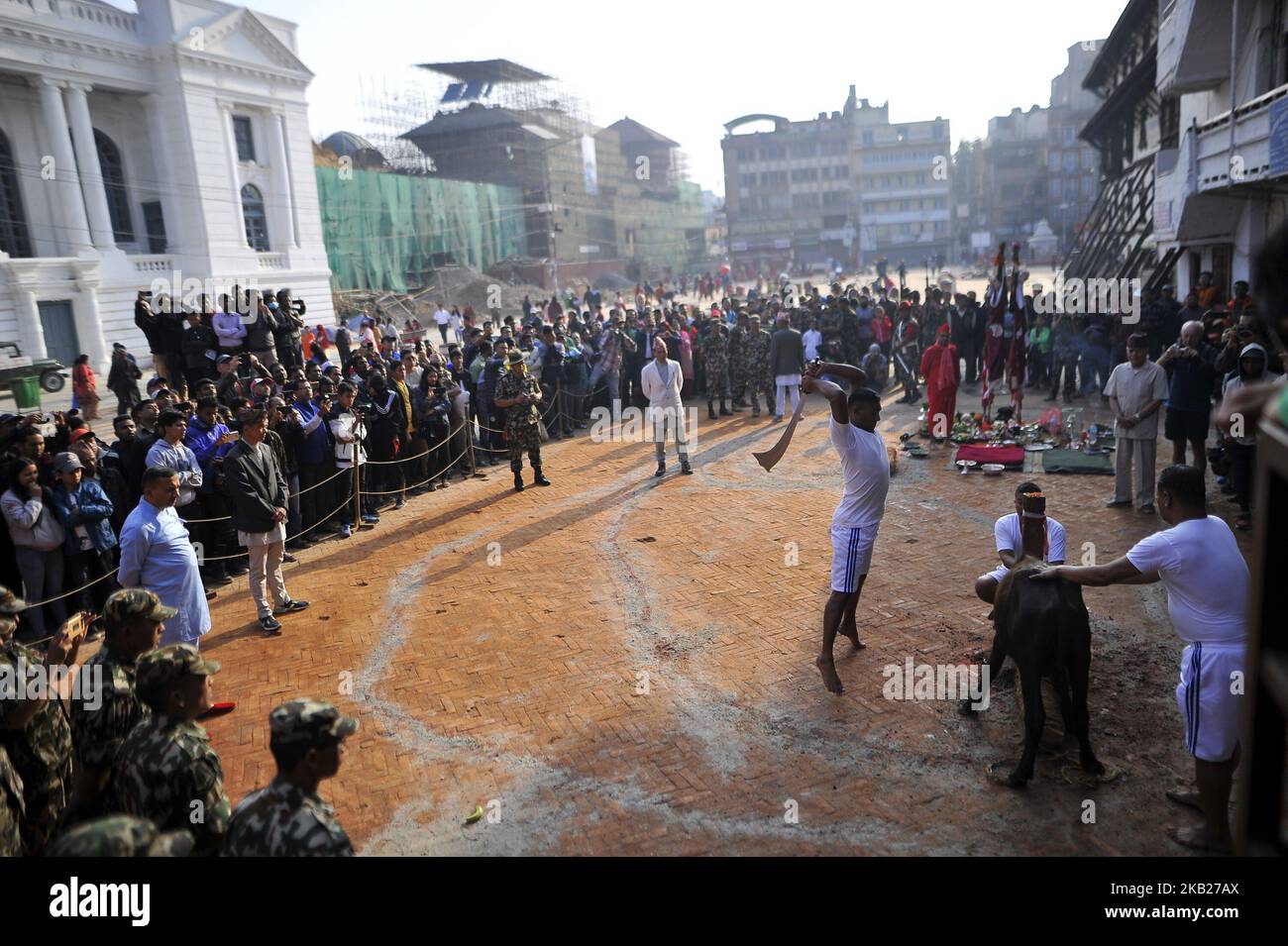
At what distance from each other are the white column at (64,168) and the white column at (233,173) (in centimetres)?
543

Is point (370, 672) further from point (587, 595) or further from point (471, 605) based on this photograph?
point (587, 595)

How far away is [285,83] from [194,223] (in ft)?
25.7

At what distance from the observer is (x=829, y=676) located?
6.39 m

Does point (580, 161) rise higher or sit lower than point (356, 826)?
higher

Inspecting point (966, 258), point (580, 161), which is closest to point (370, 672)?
point (580, 161)

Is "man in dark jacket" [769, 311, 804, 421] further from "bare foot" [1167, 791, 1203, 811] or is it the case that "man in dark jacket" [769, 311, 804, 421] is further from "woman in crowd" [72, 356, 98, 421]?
"woman in crowd" [72, 356, 98, 421]

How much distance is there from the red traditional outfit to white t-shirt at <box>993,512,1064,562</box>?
841 centimetres

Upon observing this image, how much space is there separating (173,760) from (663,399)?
1015cm

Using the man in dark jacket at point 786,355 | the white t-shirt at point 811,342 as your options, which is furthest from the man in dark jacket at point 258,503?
the white t-shirt at point 811,342

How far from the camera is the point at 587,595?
28.5 feet

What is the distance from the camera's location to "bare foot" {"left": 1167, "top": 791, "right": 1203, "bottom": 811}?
4809 mm

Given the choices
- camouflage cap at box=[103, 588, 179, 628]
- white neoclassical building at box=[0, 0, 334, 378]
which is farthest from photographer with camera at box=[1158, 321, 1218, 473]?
white neoclassical building at box=[0, 0, 334, 378]

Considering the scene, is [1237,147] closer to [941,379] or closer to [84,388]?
[941,379]
